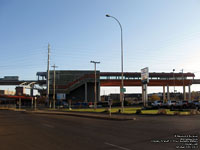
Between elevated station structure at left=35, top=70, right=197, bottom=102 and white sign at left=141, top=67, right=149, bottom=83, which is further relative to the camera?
elevated station structure at left=35, top=70, right=197, bottom=102

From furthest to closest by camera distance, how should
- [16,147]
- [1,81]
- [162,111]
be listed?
[1,81], [162,111], [16,147]

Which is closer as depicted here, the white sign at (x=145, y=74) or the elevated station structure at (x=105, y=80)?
the white sign at (x=145, y=74)

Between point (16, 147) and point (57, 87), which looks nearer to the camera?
point (16, 147)

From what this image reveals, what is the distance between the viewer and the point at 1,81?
294ft

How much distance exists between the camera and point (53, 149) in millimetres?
9023

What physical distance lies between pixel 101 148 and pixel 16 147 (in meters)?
3.71

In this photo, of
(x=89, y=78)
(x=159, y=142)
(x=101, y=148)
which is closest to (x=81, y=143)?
(x=101, y=148)

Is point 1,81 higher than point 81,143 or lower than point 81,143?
higher

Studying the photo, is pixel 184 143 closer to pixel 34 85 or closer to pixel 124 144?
pixel 124 144

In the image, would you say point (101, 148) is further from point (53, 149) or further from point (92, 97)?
point (92, 97)

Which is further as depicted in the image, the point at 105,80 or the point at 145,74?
the point at 105,80

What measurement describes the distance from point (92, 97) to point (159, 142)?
72941 millimetres

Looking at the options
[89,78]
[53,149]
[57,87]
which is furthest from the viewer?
[57,87]

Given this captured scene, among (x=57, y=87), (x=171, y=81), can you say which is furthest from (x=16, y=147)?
(x=171, y=81)
